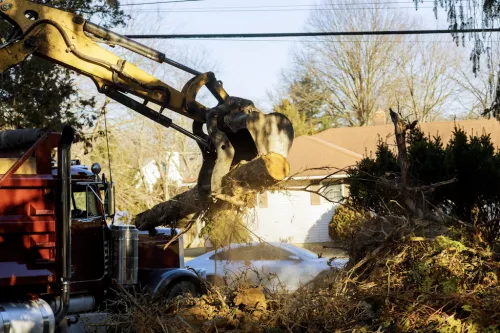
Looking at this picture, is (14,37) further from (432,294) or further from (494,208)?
(494,208)

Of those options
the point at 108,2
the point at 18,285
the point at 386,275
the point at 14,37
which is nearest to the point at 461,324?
the point at 386,275

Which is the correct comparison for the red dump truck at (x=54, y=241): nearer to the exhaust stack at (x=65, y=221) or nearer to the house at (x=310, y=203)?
the exhaust stack at (x=65, y=221)

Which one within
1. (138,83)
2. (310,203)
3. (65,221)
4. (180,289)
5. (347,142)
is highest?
(347,142)

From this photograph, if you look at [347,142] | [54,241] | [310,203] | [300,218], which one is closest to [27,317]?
[54,241]

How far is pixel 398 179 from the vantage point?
10.1 meters

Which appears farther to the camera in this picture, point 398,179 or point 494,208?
point 494,208

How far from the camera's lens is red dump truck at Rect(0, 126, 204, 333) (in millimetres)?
8312

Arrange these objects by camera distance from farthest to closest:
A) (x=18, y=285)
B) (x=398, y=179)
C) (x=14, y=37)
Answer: (x=398, y=179) < (x=14, y=37) < (x=18, y=285)

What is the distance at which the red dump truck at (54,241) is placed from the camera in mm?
8312

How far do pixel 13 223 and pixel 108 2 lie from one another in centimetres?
885

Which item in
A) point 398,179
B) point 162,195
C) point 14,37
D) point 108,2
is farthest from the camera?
point 162,195

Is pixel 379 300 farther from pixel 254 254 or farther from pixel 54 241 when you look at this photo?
pixel 254 254

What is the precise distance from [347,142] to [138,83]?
2787 cm

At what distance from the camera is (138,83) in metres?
9.09
